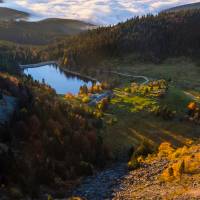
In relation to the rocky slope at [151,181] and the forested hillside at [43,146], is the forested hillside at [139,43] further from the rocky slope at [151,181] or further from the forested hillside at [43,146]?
the rocky slope at [151,181]

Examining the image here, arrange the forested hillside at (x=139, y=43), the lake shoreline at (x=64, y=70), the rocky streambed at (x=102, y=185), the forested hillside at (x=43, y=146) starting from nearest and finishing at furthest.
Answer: the rocky streambed at (x=102, y=185) → the forested hillside at (x=43, y=146) → the lake shoreline at (x=64, y=70) → the forested hillside at (x=139, y=43)

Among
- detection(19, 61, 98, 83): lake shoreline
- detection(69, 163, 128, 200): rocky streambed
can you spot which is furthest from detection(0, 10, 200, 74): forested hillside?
detection(69, 163, 128, 200): rocky streambed

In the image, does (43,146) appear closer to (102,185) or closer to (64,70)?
(102,185)

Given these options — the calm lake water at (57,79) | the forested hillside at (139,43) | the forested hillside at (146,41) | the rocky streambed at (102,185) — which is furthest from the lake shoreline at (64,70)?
the rocky streambed at (102,185)

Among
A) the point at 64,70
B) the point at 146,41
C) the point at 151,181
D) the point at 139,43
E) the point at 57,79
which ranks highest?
the point at 146,41

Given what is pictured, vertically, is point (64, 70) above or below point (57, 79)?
above

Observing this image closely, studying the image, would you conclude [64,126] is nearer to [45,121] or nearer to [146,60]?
[45,121]

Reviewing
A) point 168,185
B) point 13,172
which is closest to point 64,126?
point 13,172

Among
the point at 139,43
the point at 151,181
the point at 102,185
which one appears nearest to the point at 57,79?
the point at 139,43

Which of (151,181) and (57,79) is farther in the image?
(57,79)

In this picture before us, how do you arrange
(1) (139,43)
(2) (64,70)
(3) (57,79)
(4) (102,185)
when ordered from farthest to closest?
(1) (139,43), (2) (64,70), (3) (57,79), (4) (102,185)
